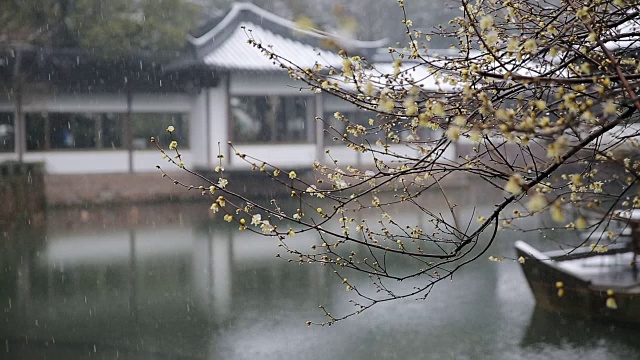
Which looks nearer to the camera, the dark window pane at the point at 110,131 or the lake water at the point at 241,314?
the lake water at the point at 241,314

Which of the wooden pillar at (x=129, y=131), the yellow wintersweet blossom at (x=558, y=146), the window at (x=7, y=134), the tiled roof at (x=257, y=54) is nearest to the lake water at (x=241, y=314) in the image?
the yellow wintersweet blossom at (x=558, y=146)

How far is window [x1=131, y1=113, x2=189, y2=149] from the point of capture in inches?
657

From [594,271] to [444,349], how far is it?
1871 millimetres

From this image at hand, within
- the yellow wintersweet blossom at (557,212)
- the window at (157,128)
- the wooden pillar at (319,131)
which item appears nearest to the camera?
the yellow wintersweet blossom at (557,212)

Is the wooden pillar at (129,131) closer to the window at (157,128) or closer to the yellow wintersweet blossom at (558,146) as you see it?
the window at (157,128)

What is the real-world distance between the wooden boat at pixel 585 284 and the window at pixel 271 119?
11.4 m

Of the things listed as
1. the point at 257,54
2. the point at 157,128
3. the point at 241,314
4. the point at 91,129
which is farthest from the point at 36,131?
the point at 241,314

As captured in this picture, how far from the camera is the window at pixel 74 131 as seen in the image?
51.9 feet

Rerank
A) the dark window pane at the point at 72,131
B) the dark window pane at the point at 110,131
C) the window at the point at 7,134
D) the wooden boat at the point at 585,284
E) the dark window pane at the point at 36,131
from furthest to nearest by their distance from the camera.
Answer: the dark window pane at the point at 110,131
the dark window pane at the point at 72,131
the dark window pane at the point at 36,131
the window at the point at 7,134
the wooden boat at the point at 585,284

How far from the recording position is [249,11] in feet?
59.4

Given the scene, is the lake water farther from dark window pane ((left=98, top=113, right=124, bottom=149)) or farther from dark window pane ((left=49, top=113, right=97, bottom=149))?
dark window pane ((left=98, top=113, right=124, bottom=149))

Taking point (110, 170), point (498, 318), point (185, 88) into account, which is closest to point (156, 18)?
point (185, 88)

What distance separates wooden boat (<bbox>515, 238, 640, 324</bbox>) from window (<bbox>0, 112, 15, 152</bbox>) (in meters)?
13.1

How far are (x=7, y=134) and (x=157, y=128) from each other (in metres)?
3.53
